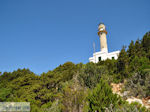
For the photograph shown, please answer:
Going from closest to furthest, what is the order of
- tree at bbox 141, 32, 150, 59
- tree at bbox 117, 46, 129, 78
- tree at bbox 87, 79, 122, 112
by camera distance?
1. tree at bbox 87, 79, 122, 112
2. tree at bbox 117, 46, 129, 78
3. tree at bbox 141, 32, 150, 59

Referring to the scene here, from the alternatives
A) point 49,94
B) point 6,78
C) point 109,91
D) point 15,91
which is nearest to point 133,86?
point 109,91

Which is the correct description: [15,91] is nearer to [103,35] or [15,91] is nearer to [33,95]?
[33,95]

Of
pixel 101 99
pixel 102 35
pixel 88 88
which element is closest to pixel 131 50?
pixel 88 88

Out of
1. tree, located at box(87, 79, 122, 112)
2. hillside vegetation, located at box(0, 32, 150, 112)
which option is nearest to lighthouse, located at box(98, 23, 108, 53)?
hillside vegetation, located at box(0, 32, 150, 112)

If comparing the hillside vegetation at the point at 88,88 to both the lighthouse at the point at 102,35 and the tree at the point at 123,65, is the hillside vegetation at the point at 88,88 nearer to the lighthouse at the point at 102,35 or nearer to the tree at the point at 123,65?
the tree at the point at 123,65

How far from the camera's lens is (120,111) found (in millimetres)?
4203

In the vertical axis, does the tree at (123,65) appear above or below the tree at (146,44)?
below

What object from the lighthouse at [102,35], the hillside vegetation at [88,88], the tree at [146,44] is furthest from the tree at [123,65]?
the lighthouse at [102,35]

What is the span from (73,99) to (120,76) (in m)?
8.21

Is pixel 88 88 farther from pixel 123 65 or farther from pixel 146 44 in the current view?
pixel 146 44

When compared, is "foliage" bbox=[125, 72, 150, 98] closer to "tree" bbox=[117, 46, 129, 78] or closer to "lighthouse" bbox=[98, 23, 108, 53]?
"tree" bbox=[117, 46, 129, 78]

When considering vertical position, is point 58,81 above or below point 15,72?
below

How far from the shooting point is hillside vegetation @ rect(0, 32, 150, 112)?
5.32 meters

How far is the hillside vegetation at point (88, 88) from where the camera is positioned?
5324 mm
